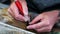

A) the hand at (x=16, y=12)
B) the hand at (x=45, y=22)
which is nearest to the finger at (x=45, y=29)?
the hand at (x=45, y=22)

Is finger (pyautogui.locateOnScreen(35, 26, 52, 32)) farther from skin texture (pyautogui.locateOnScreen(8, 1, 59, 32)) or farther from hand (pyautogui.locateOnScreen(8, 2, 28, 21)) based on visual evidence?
hand (pyautogui.locateOnScreen(8, 2, 28, 21))

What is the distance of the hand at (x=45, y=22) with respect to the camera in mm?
719

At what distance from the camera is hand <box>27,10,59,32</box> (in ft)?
2.36

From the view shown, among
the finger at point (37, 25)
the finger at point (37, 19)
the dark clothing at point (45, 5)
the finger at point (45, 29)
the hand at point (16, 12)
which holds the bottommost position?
Answer: the finger at point (45, 29)

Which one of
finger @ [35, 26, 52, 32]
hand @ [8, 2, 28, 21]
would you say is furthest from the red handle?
finger @ [35, 26, 52, 32]

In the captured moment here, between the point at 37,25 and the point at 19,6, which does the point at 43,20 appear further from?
the point at 19,6

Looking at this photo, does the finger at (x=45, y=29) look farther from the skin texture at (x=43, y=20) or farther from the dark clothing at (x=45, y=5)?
the dark clothing at (x=45, y=5)

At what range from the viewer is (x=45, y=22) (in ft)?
2.36

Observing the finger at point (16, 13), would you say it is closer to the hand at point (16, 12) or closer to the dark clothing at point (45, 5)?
the hand at point (16, 12)

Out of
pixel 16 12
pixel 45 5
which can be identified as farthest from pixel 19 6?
pixel 45 5

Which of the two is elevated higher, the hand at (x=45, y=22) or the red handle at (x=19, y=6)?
the red handle at (x=19, y=6)

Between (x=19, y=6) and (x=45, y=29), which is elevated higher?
(x=19, y=6)

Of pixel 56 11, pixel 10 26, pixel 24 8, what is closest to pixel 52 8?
pixel 56 11

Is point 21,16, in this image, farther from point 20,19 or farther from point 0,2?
point 0,2
